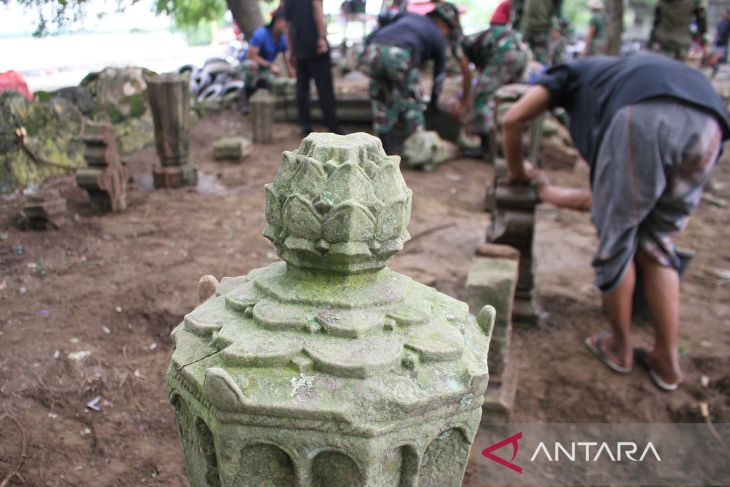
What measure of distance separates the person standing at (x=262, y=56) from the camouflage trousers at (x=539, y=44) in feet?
10.2

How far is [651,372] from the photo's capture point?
2.89 metres

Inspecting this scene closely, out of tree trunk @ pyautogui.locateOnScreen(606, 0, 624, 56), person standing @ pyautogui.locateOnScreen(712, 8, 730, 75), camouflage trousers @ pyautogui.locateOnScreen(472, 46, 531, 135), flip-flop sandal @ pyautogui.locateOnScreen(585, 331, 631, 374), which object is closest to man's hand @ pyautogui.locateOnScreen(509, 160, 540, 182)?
flip-flop sandal @ pyautogui.locateOnScreen(585, 331, 631, 374)

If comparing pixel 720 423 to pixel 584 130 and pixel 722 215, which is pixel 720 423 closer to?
pixel 584 130

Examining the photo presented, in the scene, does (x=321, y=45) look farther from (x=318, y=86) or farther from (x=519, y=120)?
(x=519, y=120)

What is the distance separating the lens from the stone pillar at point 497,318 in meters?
2.47

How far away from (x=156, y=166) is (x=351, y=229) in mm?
4040

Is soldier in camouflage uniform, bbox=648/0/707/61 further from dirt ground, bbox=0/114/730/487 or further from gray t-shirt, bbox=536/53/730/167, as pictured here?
gray t-shirt, bbox=536/53/730/167

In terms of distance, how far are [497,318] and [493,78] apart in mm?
4204

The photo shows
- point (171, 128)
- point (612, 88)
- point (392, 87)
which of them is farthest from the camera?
point (392, 87)

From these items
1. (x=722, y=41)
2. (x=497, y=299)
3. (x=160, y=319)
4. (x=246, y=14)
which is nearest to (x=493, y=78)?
(x=246, y=14)

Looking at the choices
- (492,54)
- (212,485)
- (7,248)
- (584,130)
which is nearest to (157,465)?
(212,485)

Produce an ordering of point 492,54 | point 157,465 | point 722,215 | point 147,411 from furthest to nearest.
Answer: point 492,54, point 722,215, point 147,411, point 157,465

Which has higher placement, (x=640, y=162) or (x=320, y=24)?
(x=320, y=24)

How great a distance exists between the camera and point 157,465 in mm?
1944
